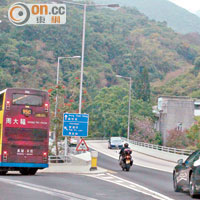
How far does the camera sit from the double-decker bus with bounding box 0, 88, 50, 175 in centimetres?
2503

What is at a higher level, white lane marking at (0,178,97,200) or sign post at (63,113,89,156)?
sign post at (63,113,89,156)

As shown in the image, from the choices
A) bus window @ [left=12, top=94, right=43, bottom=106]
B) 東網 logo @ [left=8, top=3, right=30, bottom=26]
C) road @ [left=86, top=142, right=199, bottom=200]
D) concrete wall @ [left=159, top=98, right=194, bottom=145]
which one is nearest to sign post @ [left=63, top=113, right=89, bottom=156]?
road @ [left=86, top=142, right=199, bottom=200]

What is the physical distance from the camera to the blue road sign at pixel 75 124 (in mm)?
34312

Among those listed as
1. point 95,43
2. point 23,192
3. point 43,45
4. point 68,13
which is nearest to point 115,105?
point 43,45

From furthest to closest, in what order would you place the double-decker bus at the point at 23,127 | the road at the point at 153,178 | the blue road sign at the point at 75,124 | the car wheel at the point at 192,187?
the blue road sign at the point at 75,124, the double-decker bus at the point at 23,127, the road at the point at 153,178, the car wheel at the point at 192,187

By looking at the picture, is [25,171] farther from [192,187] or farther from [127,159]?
[192,187]

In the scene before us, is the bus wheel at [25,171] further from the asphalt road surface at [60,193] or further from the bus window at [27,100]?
the asphalt road surface at [60,193]

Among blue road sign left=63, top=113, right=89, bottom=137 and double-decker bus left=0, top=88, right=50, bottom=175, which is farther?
blue road sign left=63, top=113, right=89, bottom=137

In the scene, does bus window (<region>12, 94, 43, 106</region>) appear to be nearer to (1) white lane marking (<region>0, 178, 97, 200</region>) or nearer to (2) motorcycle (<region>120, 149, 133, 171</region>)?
(1) white lane marking (<region>0, 178, 97, 200</region>)

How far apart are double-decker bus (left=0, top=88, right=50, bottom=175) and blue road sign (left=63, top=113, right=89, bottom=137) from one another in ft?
27.1

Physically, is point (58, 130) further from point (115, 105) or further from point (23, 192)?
point (115, 105)

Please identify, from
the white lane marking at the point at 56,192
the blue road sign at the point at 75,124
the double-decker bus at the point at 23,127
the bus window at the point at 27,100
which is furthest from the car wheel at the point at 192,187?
the blue road sign at the point at 75,124

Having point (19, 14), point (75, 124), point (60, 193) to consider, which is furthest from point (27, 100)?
point (19, 14)

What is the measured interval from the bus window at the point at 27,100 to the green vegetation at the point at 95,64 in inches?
2434
